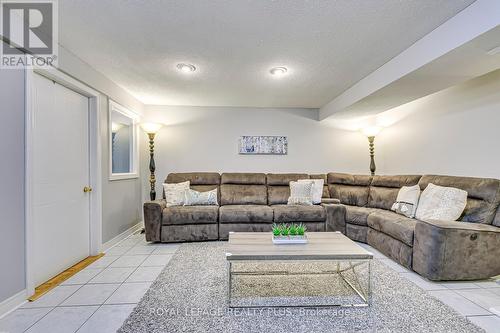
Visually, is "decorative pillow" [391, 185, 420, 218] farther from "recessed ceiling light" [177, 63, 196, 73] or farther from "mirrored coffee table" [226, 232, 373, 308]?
"recessed ceiling light" [177, 63, 196, 73]

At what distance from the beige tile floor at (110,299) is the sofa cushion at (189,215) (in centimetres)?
70

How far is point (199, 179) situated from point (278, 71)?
2.29 metres

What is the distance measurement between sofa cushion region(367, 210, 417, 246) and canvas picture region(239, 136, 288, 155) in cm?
210

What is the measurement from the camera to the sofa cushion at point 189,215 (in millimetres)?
3447

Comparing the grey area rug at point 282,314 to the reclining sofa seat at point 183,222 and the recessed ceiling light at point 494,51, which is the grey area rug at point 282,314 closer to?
the reclining sofa seat at point 183,222

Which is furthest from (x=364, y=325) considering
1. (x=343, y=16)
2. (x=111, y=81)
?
(x=111, y=81)

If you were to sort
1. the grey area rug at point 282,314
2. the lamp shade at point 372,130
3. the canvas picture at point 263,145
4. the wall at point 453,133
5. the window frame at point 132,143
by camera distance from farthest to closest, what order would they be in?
the canvas picture at point 263,145, the lamp shade at point 372,130, the window frame at point 132,143, the wall at point 453,133, the grey area rug at point 282,314

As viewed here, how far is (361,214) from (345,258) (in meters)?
1.85

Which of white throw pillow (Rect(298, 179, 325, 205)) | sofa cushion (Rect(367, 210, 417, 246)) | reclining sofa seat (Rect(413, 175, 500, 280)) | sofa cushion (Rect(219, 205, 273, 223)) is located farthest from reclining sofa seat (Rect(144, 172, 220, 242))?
reclining sofa seat (Rect(413, 175, 500, 280))

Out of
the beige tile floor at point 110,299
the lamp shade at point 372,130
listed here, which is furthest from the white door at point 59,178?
the lamp shade at point 372,130

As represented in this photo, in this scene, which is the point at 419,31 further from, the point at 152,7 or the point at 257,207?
the point at 257,207

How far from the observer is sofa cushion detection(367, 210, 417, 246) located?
8.42 feet

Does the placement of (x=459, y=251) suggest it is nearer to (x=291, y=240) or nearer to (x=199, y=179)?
(x=291, y=240)

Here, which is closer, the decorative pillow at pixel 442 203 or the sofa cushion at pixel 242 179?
the decorative pillow at pixel 442 203
